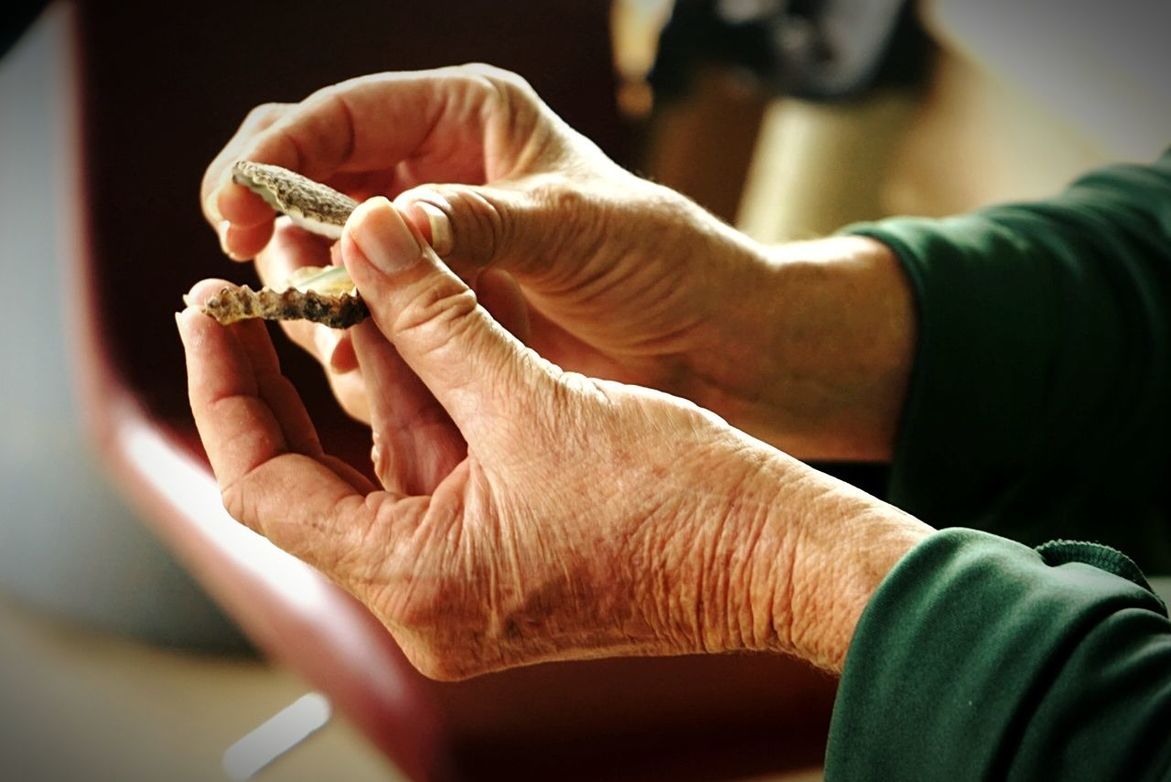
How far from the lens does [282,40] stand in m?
0.59

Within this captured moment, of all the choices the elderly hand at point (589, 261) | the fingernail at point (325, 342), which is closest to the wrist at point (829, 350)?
the elderly hand at point (589, 261)

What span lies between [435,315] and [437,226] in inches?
2.3

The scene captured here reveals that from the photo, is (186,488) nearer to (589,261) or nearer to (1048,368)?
(589,261)

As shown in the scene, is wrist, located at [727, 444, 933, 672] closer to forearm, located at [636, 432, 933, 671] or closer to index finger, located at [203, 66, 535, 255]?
forearm, located at [636, 432, 933, 671]

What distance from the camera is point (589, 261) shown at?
0.56 metres

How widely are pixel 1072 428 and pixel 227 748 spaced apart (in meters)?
0.53

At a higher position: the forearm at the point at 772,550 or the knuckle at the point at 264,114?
the knuckle at the point at 264,114

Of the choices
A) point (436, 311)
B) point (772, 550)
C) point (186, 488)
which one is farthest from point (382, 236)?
point (186, 488)

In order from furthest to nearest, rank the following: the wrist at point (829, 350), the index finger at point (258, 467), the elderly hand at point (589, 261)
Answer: the wrist at point (829, 350)
the elderly hand at point (589, 261)
the index finger at point (258, 467)

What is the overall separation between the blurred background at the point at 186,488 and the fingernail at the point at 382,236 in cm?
17

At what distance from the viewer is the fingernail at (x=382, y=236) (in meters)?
0.38

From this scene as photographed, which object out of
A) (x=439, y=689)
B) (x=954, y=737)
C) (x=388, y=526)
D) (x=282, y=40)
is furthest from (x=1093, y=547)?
(x=282, y=40)

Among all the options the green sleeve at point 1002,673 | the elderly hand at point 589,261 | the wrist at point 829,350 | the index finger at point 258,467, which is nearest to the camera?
the green sleeve at point 1002,673

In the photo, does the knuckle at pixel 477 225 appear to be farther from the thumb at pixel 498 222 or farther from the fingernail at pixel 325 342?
the fingernail at pixel 325 342
